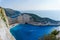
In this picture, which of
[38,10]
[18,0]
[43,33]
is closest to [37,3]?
[38,10]

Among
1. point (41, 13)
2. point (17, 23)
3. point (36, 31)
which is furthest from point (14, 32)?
point (41, 13)

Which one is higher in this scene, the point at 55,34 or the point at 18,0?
the point at 18,0

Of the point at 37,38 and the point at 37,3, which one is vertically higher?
the point at 37,3

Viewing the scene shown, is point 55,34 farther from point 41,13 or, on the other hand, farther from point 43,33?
point 41,13

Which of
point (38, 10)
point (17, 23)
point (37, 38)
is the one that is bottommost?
point (37, 38)

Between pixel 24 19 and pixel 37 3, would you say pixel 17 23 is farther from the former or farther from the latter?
pixel 37 3
